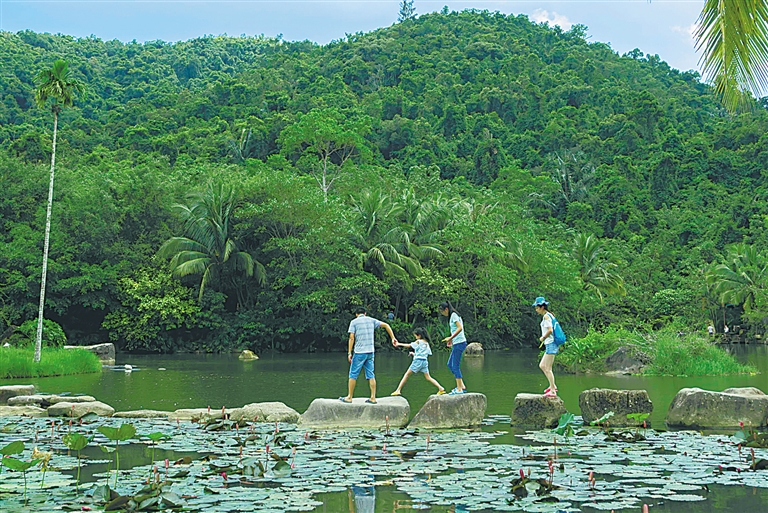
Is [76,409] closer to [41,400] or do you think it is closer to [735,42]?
[41,400]

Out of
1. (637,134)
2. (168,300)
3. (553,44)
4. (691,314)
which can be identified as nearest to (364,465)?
(168,300)

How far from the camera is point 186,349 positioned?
36.6 metres

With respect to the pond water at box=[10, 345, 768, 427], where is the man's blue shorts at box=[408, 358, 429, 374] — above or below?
above

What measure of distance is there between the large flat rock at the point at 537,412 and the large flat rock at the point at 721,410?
1659 mm

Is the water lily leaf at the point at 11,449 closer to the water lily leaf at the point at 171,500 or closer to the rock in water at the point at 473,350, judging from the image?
the water lily leaf at the point at 171,500

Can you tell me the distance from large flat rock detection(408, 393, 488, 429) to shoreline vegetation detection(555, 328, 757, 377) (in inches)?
461

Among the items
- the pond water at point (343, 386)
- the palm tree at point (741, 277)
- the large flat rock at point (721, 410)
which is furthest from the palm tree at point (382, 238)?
the large flat rock at point (721, 410)

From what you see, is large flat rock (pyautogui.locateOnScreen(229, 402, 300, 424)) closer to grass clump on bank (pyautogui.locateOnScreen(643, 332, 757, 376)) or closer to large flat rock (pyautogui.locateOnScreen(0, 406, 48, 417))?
large flat rock (pyautogui.locateOnScreen(0, 406, 48, 417))

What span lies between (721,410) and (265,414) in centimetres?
653

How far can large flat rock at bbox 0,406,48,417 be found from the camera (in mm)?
12578

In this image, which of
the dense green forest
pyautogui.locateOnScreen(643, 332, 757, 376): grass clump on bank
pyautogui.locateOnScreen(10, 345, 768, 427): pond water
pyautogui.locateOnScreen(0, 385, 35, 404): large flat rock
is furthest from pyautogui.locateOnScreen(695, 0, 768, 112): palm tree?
the dense green forest

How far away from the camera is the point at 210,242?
3575cm

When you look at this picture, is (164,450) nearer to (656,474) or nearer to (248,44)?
(656,474)

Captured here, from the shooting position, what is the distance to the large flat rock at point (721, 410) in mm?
10742
